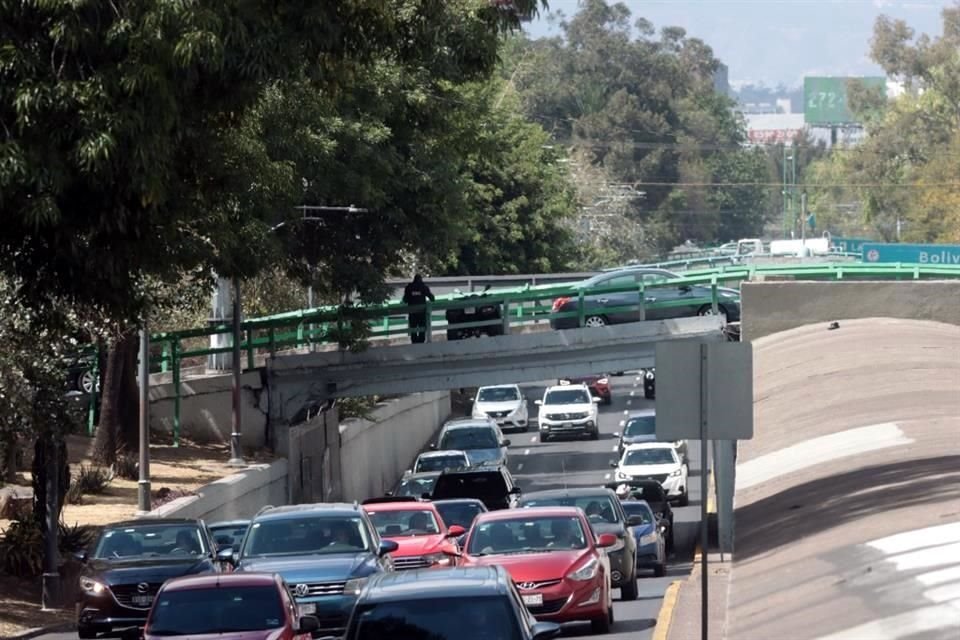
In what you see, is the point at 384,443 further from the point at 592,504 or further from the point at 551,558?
the point at 551,558

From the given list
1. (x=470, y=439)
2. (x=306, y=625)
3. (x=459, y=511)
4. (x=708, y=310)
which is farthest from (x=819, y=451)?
(x=470, y=439)

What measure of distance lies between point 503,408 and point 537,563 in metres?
45.0

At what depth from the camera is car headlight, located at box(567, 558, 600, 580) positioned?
19.2 metres

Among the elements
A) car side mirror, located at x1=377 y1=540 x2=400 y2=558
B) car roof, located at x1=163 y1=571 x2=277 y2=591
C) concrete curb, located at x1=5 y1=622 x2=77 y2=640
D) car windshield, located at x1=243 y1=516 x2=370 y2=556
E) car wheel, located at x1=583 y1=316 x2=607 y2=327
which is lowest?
concrete curb, located at x1=5 y1=622 x2=77 y2=640

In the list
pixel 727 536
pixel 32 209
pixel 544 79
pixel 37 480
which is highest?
pixel 544 79

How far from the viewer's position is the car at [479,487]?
33.2 m

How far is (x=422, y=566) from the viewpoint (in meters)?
23.0

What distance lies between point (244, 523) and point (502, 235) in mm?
46501

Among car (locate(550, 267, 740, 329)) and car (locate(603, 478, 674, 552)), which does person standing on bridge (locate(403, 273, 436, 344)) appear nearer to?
car (locate(550, 267, 740, 329))

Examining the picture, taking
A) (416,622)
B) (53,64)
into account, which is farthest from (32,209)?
(416,622)

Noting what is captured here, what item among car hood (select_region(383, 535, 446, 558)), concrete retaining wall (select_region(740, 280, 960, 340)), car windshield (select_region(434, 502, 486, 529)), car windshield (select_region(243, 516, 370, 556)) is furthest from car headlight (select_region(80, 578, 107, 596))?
concrete retaining wall (select_region(740, 280, 960, 340))

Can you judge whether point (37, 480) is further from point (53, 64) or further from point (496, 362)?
point (496, 362)

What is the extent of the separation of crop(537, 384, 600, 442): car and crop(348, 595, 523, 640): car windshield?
50.6m

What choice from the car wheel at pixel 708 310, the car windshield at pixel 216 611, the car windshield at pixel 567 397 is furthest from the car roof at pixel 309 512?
the car windshield at pixel 567 397
